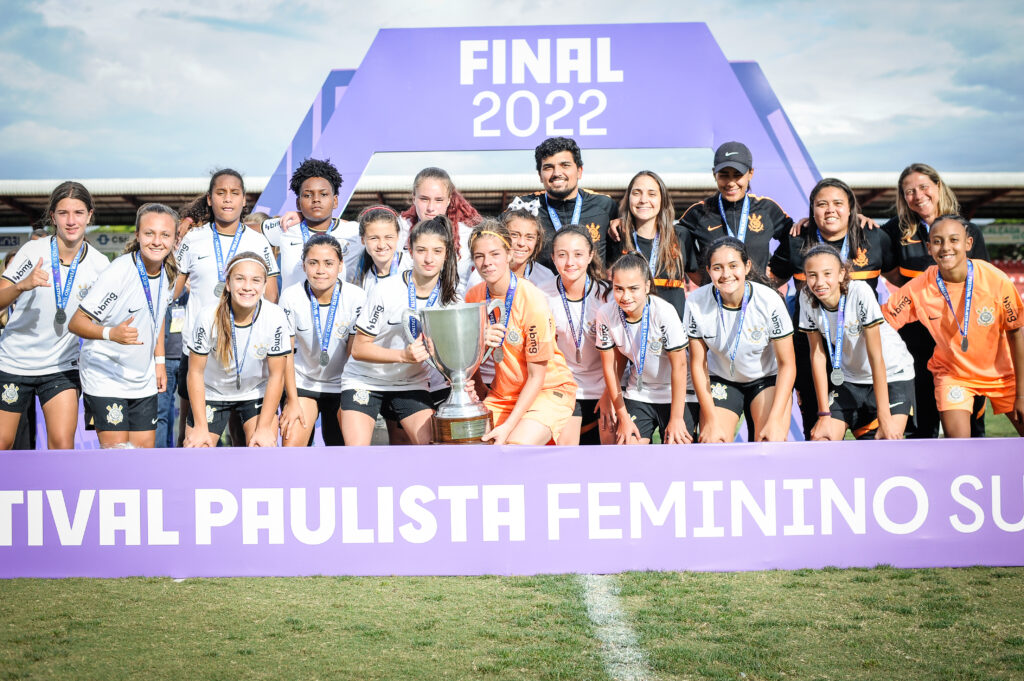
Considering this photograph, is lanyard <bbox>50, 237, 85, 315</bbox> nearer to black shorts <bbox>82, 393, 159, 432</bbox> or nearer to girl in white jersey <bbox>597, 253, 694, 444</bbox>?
A: black shorts <bbox>82, 393, 159, 432</bbox>

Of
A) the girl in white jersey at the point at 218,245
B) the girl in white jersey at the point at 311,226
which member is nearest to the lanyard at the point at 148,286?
the girl in white jersey at the point at 218,245

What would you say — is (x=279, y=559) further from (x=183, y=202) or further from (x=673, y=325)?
(x=183, y=202)

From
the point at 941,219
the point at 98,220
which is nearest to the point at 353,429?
the point at 941,219

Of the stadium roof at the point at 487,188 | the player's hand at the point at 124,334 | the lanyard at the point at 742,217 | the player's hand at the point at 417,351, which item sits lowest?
the player's hand at the point at 417,351

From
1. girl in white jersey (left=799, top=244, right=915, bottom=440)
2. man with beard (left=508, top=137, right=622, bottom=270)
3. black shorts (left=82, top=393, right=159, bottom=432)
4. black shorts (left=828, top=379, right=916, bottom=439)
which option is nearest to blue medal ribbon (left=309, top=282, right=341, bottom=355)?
black shorts (left=82, top=393, right=159, bottom=432)

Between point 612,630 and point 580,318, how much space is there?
6.01 feet

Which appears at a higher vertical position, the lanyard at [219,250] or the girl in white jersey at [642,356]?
the lanyard at [219,250]

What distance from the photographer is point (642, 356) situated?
4.26 m

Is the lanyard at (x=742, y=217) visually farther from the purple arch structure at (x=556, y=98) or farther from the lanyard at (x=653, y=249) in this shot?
the purple arch structure at (x=556, y=98)

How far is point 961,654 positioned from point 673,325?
1970mm

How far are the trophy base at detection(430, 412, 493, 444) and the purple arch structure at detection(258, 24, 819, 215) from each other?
300 cm

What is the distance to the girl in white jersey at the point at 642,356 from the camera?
408 cm

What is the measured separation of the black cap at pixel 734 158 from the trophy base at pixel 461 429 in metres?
2.25

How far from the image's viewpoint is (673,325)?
4176 mm
